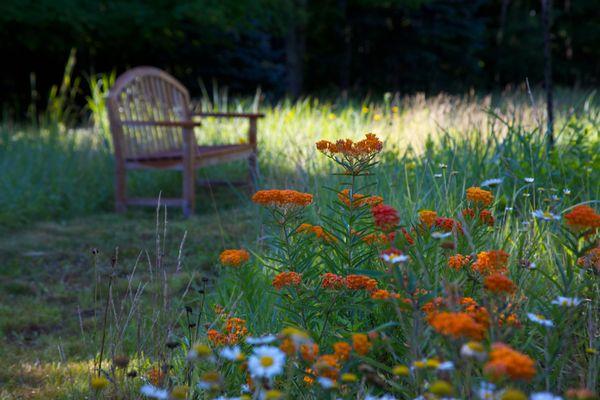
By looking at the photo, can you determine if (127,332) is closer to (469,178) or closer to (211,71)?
(469,178)

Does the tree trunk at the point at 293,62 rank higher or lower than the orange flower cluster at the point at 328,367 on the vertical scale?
higher

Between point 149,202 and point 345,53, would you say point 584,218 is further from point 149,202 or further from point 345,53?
point 345,53

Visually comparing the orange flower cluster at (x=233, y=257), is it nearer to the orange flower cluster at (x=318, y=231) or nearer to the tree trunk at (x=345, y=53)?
the orange flower cluster at (x=318, y=231)

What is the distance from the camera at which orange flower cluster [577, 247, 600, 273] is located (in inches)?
71.8

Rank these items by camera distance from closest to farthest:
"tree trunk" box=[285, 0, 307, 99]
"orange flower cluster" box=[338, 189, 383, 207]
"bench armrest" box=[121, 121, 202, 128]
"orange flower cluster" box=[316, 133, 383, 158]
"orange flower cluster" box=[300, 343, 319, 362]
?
"orange flower cluster" box=[300, 343, 319, 362], "orange flower cluster" box=[316, 133, 383, 158], "orange flower cluster" box=[338, 189, 383, 207], "bench armrest" box=[121, 121, 202, 128], "tree trunk" box=[285, 0, 307, 99]

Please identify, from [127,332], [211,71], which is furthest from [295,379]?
[211,71]

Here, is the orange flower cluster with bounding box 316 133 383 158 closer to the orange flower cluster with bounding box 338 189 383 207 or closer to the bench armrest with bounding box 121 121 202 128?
the orange flower cluster with bounding box 338 189 383 207

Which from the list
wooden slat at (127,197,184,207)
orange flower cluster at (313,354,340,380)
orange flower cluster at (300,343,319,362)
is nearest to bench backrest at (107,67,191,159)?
wooden slat at (127,197,184,207)

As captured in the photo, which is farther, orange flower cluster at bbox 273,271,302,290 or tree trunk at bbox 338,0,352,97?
tree trunk at bbox 338,0,352,97

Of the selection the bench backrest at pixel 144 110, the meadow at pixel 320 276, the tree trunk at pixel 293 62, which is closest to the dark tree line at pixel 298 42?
the tree trunk at pixel 293 62

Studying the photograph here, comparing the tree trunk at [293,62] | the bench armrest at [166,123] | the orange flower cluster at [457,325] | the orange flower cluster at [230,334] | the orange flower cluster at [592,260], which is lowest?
the orange flower cluster at [230,334]

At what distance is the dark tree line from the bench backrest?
545 centimetres

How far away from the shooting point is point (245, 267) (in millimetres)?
2434

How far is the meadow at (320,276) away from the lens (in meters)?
1.51
